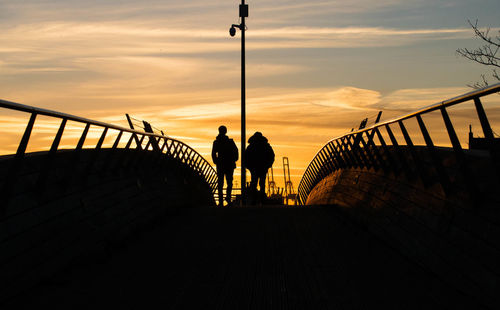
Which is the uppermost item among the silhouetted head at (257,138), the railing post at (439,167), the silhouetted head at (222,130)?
the silhouetted head at (222,130)

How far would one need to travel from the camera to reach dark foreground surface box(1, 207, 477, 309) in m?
5.96

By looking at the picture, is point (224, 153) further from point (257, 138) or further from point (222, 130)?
point (257, 138)

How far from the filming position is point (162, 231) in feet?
37.1

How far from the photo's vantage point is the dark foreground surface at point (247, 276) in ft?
19.5

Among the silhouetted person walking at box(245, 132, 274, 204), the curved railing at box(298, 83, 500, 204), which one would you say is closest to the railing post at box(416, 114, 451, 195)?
the curved railing at box(298, 83, 500, 204)

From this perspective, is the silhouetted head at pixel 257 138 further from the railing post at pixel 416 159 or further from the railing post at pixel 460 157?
the railing post at pixel 460 157

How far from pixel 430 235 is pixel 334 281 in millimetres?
1495

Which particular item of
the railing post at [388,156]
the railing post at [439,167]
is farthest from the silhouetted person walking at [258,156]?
the railing post at [439,167]

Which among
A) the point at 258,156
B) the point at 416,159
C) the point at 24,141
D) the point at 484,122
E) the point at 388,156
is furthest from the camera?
the point at 258,156

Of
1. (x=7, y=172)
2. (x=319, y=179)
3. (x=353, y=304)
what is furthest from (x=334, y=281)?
(x=319, y=179)

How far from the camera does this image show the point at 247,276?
23.4 ft

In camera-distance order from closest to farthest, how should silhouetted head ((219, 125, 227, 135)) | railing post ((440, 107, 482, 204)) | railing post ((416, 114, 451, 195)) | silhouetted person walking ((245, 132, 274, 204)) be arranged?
1. railing post ((440, 107, 482, 204))
2. railing post ((416, 114, 451, 195))
3. silhouetted head ((219, 125, 227, 135))
4. silhouetted person walking ((245, 132, 274, 204))

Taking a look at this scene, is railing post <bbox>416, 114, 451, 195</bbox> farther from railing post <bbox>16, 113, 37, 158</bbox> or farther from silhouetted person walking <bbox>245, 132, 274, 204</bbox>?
silhouetted person walking <bbox>245, 132, 274, 204</bbox>

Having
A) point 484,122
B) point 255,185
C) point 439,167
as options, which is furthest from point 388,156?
point 255,185
